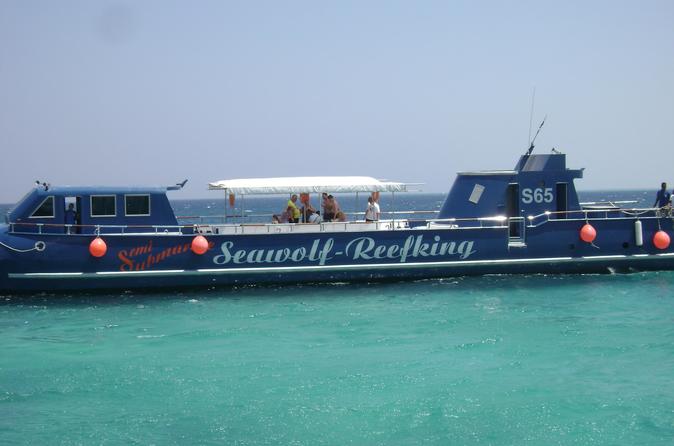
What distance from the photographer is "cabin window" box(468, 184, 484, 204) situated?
835 inches

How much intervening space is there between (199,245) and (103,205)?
2624 mm

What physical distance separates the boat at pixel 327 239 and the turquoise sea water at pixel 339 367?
744 millimetres

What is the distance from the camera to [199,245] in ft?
60.5

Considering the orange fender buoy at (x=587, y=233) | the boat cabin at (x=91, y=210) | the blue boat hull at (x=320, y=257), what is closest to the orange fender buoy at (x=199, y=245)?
the blue boat hull at (x=320, y=257)

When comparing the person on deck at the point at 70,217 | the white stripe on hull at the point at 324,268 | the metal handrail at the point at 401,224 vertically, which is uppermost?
the person on deck at the point at 70,217

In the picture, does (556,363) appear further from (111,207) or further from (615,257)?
(111,207)

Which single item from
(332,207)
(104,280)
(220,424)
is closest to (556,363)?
(220,424)

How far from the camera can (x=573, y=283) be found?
2019 cm

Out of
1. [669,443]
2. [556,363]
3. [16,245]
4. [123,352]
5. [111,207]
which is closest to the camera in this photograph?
[669,443]

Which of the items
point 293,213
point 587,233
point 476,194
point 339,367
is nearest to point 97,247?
point 293,213

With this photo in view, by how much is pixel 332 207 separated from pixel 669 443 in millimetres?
12174

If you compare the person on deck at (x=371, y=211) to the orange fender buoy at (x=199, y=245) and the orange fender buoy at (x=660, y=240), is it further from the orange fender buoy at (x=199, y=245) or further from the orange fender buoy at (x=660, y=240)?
the orange fender buoy at (x=660, y=240)

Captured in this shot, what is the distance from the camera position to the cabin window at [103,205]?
18672 mm

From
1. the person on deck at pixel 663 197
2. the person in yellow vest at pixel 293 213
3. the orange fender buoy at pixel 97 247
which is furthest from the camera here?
the person on deck at pixel 663 197
